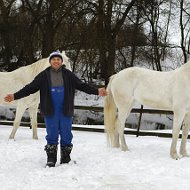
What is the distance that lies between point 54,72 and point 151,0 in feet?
53.0

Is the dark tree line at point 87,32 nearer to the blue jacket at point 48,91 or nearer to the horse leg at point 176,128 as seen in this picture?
the horse leg at point 176,128

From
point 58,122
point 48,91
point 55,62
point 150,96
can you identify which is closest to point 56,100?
point 48,91

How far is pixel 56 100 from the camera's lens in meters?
4.98

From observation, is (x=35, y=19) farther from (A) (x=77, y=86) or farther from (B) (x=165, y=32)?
(A) (x=77, y=86)

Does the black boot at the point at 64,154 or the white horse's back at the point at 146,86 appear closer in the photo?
the black boot at the point at 64,154

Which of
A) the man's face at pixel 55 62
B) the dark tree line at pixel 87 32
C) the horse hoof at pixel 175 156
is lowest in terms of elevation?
the horse hoof at pixel 175 156

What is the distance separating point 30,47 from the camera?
739 inches

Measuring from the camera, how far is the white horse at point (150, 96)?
591cm

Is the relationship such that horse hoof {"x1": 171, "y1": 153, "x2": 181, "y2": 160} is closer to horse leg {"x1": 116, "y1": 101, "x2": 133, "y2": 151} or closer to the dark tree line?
horse leg {"x1": 116, "y1": 101, "x2": 133, "y2": 151}

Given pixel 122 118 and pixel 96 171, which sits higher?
pixel 122 118

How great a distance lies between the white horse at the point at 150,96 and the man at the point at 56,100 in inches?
58.4

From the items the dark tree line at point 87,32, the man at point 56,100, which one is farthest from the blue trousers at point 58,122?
the dark tree line at point 87,32

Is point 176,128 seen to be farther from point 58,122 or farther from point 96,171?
point 58,122

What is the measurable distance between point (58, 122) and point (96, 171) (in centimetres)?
90
